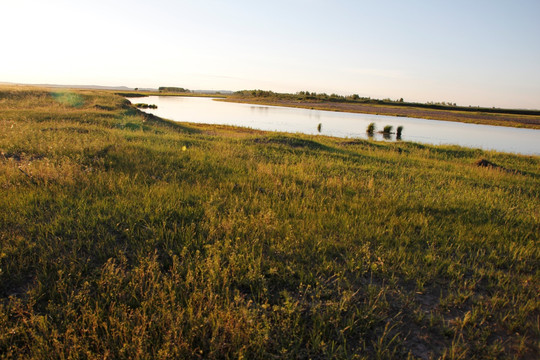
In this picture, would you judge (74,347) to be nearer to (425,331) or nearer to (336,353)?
(336,353)

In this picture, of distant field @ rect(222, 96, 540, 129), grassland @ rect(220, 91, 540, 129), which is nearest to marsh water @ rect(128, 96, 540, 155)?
distant field @ rect(222, 96, 540, 129)

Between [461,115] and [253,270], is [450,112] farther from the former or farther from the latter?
[253,270]

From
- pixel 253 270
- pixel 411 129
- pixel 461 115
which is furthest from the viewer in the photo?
pixel 461 115

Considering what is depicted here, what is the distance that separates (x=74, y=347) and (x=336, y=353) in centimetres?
228

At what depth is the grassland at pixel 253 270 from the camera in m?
2.71

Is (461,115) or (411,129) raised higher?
(461,115)

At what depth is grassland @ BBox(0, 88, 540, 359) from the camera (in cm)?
271

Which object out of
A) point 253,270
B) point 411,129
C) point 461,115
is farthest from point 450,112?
point 253,270

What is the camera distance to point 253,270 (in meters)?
3.66

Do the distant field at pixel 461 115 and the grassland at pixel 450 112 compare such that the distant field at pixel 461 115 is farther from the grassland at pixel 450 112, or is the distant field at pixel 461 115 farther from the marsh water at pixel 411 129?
the marsh water at pixel 411 129

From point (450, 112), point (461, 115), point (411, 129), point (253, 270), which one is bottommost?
point (253, 270)

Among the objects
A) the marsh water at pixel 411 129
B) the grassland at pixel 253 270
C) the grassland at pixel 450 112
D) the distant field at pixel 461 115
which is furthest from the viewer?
the grassland at pixel 450 112

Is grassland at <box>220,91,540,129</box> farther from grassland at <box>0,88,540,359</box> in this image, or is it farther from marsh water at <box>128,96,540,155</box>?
grassland at <box>0,88,540,359</box>

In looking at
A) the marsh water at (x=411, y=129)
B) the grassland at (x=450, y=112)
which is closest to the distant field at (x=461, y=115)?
the grassland at (x=450, y=112)
